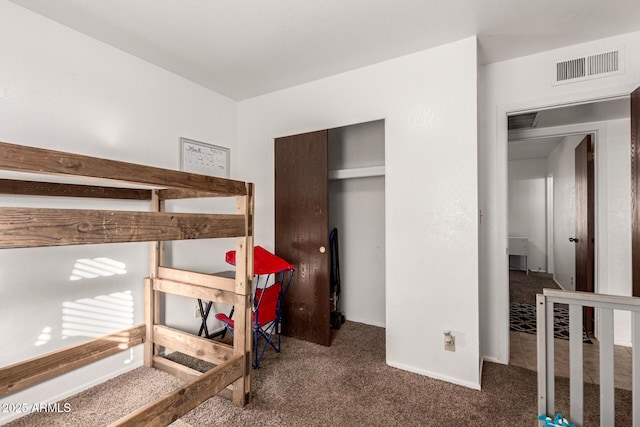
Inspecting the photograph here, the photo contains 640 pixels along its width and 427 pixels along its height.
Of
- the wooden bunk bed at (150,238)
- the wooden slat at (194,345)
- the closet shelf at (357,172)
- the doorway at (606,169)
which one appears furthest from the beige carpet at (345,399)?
the closet shelf at (357,172)

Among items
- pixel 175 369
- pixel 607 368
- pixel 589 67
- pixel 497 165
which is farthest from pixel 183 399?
pixel 589 67

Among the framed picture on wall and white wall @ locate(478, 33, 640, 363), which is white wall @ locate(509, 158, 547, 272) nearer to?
white wall @ locate(478, 33, 640, 363)

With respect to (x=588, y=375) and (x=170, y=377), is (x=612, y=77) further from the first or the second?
(x=170, y=377)

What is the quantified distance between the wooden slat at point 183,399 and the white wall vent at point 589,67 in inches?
126

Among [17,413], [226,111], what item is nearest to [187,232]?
[17,413]

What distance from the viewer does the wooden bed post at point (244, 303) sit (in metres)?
1.93

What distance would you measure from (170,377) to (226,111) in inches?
102

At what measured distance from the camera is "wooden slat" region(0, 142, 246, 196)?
104cm

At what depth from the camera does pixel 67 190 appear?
1953 millimetres

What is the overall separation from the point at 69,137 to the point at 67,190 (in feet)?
1.34

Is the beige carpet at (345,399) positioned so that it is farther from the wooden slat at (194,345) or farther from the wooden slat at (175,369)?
the wooden slat at (194,345)

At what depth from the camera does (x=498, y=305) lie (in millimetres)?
2562

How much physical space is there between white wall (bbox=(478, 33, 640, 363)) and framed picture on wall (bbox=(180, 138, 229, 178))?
8.31ft

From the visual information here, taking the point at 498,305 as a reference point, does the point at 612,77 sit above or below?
above
